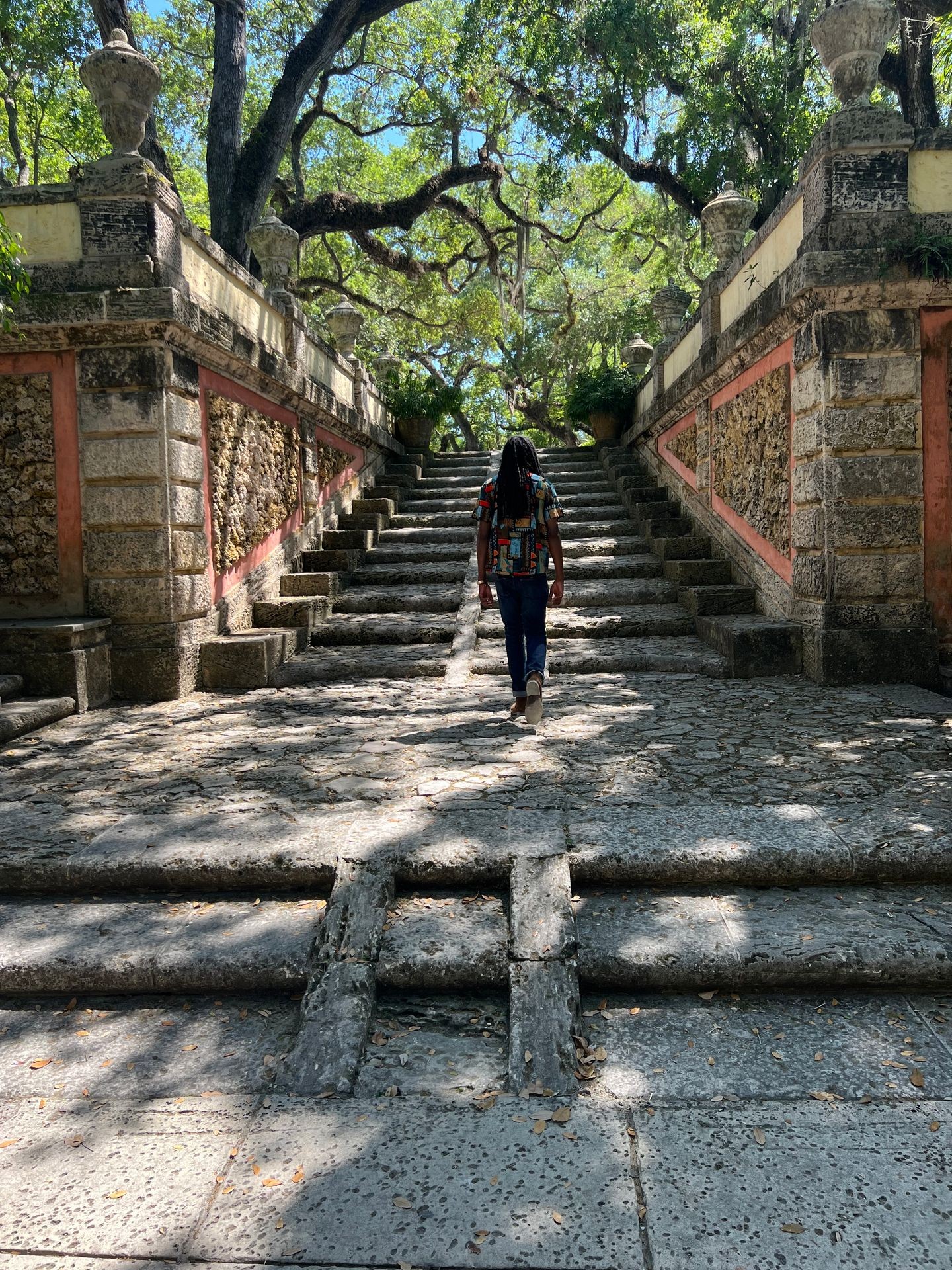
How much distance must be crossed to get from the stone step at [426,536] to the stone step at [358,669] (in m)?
3.71

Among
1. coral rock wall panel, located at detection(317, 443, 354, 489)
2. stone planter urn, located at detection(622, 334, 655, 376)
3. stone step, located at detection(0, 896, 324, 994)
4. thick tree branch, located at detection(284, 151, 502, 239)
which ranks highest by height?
thick tree branch, located at detection(284, 151, 502, 239)

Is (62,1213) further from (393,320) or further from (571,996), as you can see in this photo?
(393,320)

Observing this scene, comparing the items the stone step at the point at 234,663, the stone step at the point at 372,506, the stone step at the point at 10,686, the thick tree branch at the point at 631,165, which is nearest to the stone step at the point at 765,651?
the stone step at the point at 234,663

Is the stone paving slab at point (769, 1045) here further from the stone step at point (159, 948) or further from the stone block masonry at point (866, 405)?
the stone block masonry at point (866, 405)

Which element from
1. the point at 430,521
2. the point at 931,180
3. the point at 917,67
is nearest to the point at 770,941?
the point at 931,180

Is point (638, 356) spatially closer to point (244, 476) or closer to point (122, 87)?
point (244, 476)

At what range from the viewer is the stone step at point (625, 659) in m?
6.45

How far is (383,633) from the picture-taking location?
25.2 feet

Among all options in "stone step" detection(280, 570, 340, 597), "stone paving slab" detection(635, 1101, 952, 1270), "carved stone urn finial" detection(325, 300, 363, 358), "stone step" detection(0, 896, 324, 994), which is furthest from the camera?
"carved stone urn finial" detection(325, 300, 363, 358)

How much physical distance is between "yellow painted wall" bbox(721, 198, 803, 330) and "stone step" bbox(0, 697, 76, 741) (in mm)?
6039

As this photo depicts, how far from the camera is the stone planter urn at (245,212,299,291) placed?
364 inches

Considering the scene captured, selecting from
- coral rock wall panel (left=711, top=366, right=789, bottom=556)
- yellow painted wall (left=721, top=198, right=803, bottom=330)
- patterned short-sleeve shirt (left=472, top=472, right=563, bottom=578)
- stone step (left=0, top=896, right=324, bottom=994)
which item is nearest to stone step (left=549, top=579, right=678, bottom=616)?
coral rock wall panel (left=711, top=366, right=789, bottom=556)

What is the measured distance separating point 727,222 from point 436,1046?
8.42m

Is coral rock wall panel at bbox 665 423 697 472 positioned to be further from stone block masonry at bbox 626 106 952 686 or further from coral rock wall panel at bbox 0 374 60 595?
coral rock wall panel at bbox 0 374 60 595
